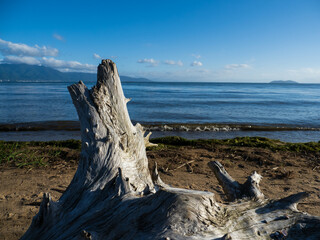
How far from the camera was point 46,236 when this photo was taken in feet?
7.07

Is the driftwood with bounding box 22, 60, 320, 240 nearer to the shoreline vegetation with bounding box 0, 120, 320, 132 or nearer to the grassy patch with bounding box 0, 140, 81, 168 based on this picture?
the grassy patch with bounding box 0, 140, 81, 168

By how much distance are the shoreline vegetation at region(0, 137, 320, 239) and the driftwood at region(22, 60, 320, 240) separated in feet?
4.14

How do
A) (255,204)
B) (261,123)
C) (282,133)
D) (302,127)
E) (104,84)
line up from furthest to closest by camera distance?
(261,123)
(302,127)
(282,133)
(104,84)
(255,204)

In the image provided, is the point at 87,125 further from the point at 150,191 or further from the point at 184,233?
the point at 184,233

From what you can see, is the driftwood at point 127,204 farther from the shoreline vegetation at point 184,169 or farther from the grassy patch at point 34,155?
the grassy patch at point 34,155

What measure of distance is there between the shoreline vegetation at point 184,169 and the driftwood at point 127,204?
1.26m

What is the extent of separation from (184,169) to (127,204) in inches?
132

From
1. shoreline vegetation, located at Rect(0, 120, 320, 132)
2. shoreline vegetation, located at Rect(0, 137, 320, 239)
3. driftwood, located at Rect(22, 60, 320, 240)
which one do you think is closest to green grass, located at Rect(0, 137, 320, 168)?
shoreline vegetation, located at Rect(0, 137, 320, 239)

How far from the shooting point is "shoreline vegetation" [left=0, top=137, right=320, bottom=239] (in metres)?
3.62

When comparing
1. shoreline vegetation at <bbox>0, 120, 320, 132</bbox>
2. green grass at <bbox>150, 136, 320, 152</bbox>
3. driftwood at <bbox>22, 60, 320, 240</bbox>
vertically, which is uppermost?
driftwood at <bbox>22, 60, 320, 240</bbox>

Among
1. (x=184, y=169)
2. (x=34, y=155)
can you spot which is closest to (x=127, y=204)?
(x=184, y=169)

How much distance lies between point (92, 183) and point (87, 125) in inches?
31.0

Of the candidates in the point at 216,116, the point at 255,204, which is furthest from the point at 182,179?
the point at 216,116

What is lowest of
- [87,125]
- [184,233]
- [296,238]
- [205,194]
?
[296,238]
